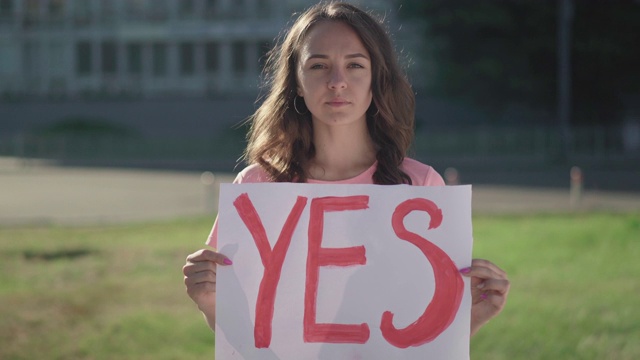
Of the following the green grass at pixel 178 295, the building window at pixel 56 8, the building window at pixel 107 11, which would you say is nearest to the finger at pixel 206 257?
the green grass at pixel 178 295

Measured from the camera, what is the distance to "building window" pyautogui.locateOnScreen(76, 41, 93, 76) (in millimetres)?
45125

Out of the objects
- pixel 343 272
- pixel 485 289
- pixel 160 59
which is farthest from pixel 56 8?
pixel 485 289

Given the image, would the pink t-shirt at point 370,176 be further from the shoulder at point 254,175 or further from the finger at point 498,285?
the finger at point 498,285

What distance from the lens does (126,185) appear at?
2319 centimetres

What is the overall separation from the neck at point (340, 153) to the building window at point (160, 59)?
42754 mm

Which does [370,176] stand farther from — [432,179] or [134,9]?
[134,9]

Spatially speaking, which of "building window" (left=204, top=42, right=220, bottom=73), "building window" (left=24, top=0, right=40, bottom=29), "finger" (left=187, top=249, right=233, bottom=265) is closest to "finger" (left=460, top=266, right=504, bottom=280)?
"finger" (left=187, top=249, right=233, bottom=265)

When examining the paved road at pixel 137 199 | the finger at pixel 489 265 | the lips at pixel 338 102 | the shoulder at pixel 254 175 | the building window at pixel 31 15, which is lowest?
the finger at pixel 489 265

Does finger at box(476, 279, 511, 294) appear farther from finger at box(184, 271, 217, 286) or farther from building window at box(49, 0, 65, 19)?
building window at box(49, 0, 65, 19)

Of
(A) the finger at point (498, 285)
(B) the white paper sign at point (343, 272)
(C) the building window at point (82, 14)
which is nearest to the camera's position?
(A) the finger at point (498, 285)

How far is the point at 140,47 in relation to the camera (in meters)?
45.1

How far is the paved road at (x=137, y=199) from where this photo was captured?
16.4 m

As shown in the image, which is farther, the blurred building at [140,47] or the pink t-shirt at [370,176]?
the blurred building at [140,47]

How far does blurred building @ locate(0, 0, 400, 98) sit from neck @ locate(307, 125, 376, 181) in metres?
41.6
